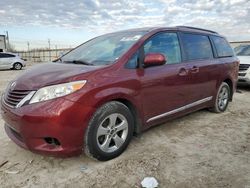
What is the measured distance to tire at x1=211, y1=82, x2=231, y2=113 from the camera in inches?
220

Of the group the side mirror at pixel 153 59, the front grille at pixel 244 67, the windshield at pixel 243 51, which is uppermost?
the windshield at pixel 243 51

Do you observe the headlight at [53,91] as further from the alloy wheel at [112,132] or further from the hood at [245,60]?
the hood at [245,60]

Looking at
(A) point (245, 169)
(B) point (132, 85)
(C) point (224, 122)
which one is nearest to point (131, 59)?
(B) point (132, 85)

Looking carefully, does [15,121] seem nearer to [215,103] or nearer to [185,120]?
[185,120]

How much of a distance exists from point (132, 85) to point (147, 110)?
477 millimetres

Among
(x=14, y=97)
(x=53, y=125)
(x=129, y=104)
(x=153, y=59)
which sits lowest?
(x=53, y=125)

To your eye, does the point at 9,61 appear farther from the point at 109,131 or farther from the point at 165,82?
the point at 109,131

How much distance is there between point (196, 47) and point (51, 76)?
9.07 feet

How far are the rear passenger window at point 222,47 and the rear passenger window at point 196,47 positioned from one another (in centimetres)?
30

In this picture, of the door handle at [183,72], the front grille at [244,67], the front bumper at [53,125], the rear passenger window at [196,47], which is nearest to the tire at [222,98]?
the rear passenger window at [196,47]

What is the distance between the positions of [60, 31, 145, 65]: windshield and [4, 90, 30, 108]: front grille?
936 millimetres

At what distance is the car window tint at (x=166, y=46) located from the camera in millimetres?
3943

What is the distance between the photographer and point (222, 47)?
228 inches

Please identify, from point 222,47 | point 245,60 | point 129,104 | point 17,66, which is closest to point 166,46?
point 129,104
